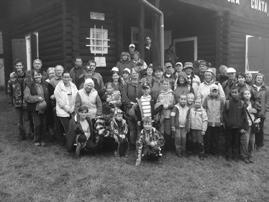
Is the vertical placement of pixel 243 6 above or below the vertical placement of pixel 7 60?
above

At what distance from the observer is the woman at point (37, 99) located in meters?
5.89

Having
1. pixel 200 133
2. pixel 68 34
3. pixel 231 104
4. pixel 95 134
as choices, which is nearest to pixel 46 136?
pixel 95 134

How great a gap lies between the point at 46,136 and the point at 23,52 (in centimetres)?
473

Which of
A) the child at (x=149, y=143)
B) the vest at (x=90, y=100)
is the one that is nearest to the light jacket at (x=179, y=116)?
the child at (x=149, y=143)

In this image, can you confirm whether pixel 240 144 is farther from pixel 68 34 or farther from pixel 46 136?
pixel 68 34

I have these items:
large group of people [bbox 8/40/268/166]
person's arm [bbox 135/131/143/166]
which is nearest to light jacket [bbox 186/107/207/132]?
large group of people [bbox 8/40/268/166]

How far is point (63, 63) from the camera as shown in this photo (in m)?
8.16

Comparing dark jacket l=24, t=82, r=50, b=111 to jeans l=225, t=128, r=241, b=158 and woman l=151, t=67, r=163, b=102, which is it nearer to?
woman l=151, t=67, r=163, b=102

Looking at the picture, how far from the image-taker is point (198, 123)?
5.47 metres

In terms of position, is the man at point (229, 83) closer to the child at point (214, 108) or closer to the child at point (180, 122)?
the child at point (214, 108)

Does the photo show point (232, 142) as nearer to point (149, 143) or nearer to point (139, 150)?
point (149, 143)

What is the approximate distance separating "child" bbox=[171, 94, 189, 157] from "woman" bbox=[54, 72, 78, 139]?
1908 mm

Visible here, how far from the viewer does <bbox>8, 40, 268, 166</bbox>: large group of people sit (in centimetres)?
542

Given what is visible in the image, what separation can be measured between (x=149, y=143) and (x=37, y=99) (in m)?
2.34
